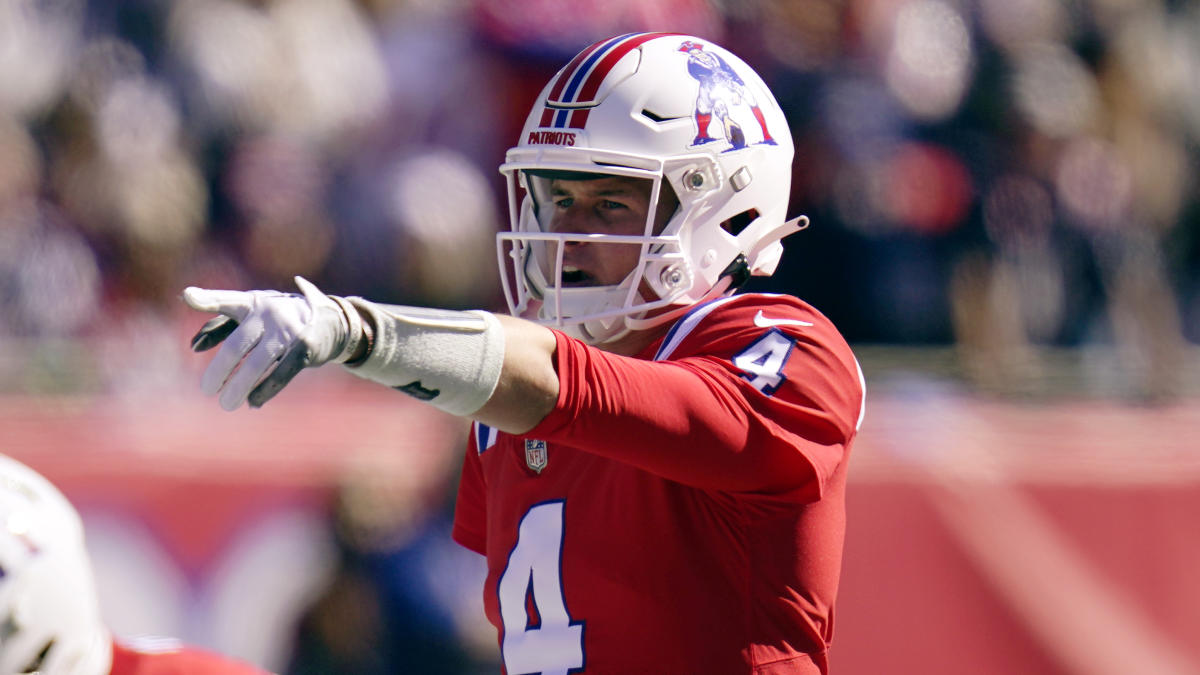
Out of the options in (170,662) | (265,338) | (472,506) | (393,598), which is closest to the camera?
(265,338)

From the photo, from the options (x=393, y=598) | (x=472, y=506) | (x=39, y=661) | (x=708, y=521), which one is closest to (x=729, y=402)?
(x=708, y=521)

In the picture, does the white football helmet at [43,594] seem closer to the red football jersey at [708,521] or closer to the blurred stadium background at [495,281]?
the red football jersey at [708,521]

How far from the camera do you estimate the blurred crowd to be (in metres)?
4.57

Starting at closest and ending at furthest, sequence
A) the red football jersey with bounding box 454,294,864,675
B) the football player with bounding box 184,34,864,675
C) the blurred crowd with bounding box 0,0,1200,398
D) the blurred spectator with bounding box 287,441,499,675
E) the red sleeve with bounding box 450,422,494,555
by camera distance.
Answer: the football player with bounding box 184,34,864,675 < the red football jersey with bounding box 454,294,864,675 < the red sleeve with bounding box 450,422,494,555 < the blurred spectator with bounding box 287,441,499,675 < the blurred crowd with bounding box 0,0,1200,398

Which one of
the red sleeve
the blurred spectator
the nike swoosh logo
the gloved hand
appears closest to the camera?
the gloved hand

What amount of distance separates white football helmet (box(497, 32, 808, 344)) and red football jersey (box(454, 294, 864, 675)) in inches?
5.0

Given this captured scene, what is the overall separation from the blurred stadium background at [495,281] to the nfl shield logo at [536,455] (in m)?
2.11

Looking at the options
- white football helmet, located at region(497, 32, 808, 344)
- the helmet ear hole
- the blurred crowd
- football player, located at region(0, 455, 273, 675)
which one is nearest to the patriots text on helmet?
white football helmet, located at region(497, 32, 808, 344)

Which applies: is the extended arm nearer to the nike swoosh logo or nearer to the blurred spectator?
the nike swoosh logo

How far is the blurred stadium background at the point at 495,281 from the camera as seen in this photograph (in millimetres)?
3855

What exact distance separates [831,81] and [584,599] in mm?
3510

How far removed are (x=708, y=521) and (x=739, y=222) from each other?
53 cm

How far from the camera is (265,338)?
1215 mm

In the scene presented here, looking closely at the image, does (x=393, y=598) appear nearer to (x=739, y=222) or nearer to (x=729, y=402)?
(x=739, y=222)
